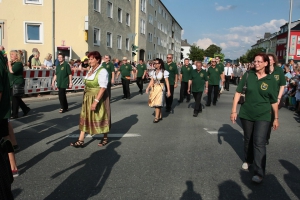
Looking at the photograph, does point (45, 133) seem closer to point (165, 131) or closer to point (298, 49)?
point (165, 131)

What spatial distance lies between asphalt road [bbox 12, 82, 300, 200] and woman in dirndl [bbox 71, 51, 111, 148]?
40 centimetres

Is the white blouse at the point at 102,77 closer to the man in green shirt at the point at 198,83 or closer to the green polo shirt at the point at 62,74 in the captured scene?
the green polo shirt at the point at 62,74

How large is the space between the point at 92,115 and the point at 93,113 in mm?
41

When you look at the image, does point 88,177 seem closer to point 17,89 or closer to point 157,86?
point 157,86

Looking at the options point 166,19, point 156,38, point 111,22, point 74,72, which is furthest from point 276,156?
point 166,19

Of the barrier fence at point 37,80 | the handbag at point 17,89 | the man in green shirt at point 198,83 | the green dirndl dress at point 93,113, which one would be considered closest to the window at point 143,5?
the barrier fence at point 37,80

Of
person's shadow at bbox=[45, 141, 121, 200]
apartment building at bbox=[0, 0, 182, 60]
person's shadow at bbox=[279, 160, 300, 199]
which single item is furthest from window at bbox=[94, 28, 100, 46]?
person's shadow at bbox=[279, 160, 300, 199]

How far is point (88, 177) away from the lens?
4.08 meters

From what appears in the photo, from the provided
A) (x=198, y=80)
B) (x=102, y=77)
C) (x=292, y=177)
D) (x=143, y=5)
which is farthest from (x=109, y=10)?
(x=292, y=177)

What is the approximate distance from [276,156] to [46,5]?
2231cm

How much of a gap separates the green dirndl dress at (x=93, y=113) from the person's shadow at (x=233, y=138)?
2440 mm

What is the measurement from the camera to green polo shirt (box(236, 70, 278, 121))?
413 cm

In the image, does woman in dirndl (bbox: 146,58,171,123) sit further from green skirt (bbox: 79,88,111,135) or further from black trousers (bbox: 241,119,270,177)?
black trousers (bbox: 241,119,270,177)

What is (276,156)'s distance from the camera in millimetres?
5238
